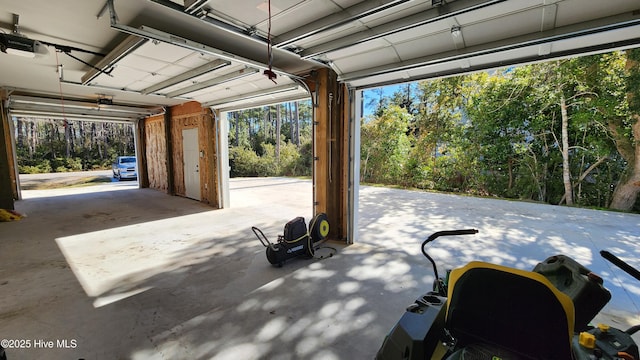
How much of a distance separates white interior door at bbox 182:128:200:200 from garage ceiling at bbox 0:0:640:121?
Result: 3.35 m

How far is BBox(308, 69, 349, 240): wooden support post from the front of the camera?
4.32 m

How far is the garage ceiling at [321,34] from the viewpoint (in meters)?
2.15

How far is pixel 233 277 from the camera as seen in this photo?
10.3 feet

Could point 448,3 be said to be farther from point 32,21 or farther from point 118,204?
point 118,204

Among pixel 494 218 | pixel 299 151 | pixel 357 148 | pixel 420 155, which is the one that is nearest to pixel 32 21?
pixel 357 148

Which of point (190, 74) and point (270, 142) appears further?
A: point (270, 142)

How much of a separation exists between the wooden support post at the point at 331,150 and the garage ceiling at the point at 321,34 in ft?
1.34

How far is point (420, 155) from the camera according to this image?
11.0 metres

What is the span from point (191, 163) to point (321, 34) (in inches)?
260

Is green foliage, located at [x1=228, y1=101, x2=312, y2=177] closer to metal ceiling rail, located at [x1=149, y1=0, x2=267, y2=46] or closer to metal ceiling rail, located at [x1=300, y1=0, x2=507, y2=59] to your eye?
metal ceiling rail, located at [x1=300, y1=0, x2=507, y2=59]

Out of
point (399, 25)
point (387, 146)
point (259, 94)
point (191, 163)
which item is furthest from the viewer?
point (387, 146)

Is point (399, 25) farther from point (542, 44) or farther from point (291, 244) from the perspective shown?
point (291, 244)

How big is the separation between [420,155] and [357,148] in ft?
25.0

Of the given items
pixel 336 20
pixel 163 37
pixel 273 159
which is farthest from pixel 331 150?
pixel 273 159
